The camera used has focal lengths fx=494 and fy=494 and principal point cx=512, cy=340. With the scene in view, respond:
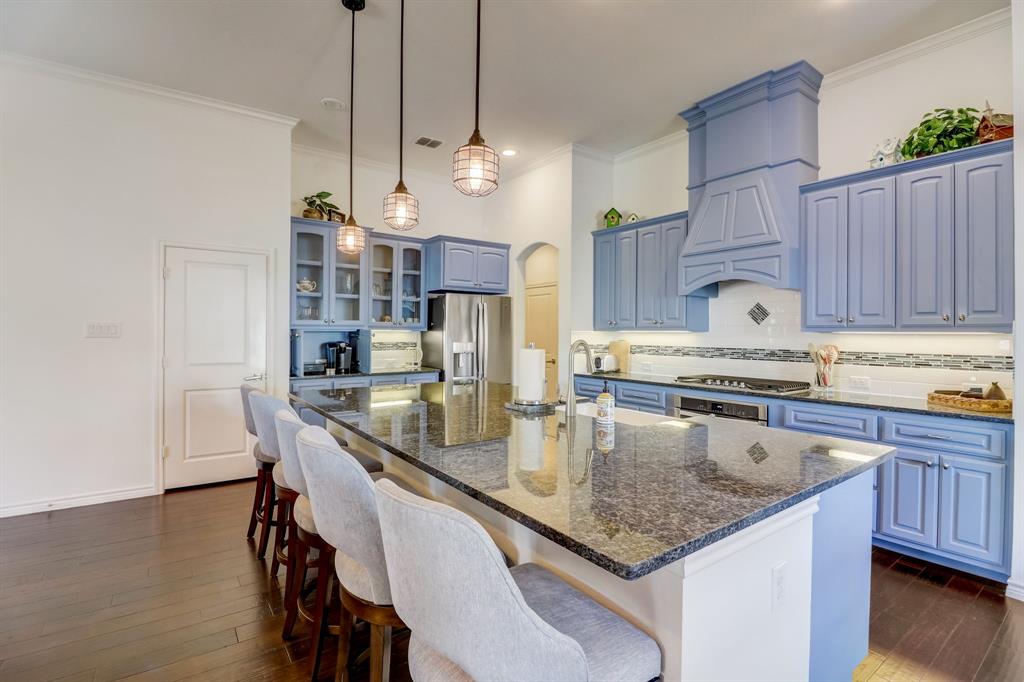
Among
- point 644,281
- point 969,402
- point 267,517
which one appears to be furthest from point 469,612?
point 644,281

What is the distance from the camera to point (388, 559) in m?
0.98

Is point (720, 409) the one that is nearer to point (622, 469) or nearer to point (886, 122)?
point (886, 122)

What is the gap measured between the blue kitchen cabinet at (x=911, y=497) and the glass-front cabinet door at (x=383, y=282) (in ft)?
14.4

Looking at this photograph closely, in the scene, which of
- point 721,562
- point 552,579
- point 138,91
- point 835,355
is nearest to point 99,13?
point 138,91

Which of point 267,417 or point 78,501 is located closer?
point 267,417

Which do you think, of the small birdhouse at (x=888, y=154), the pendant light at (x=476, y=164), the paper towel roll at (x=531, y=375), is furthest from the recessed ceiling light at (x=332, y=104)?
the small birdhouse at (x=888, y=154)

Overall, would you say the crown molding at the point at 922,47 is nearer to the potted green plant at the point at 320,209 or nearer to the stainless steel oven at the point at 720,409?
the stainless steel oven at the point at 720,409

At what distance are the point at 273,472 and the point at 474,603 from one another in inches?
81.1

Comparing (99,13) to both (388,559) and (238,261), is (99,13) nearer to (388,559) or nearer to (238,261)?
(238,261)

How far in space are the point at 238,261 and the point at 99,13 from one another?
70.8 inches

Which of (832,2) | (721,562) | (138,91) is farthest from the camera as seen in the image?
(138,91)

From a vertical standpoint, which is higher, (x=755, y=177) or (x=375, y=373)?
(x=755, y=177)

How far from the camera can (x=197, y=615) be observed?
7.26 ft

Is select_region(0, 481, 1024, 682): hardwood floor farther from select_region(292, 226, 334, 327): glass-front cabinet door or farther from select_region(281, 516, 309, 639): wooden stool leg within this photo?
select_region(292, 226, 334, 327): glass-front cabinet door
